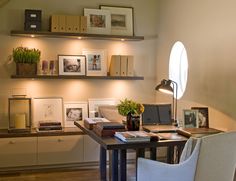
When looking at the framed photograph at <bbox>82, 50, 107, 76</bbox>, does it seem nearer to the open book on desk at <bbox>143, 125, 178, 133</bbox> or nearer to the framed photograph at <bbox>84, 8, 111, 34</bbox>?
the framed photograph at <bbox>84, 8, 111, 34</bbox>

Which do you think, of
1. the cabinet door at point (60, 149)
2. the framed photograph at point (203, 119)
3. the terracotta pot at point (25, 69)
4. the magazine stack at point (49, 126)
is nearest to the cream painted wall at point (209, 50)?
the framed photograph at point (203, 119)

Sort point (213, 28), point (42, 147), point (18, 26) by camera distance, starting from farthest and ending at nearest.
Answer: point (18, 26) < point (42, 147) < point (213, 28)

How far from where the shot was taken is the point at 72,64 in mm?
5219

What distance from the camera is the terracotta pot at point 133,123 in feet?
10.9

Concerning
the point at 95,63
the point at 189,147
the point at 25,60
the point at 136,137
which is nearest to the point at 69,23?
the point at 95,63

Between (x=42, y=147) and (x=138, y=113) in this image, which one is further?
(x=42, y=147)

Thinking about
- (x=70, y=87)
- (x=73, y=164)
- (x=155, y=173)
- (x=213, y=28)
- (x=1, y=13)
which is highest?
(x=1, y=13)

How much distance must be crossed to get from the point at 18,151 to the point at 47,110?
0.77 metres

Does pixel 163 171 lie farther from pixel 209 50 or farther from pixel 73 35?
pixel 73 35

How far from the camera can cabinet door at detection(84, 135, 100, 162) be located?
16.0 feet

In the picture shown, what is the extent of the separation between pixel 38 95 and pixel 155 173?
2.80 meters

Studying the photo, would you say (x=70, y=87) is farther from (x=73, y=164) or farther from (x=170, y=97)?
(x=170, y=97)

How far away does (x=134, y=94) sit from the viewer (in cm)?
561

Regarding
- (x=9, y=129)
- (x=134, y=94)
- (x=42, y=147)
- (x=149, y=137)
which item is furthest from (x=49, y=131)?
(x=149, y=137)
